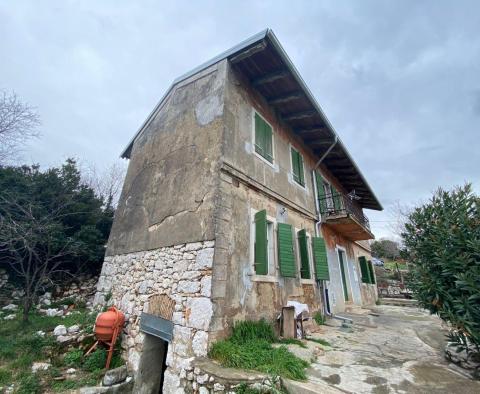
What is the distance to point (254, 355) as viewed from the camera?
11.8ft

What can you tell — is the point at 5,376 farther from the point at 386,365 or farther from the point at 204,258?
the point at 386,365

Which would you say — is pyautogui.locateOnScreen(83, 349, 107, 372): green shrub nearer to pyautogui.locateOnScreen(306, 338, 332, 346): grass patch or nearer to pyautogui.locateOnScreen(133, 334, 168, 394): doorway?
pyautogui.locateOnScreen(133, 334, 168, 394): doorway

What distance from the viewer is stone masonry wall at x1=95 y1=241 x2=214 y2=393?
3.94m

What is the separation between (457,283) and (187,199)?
4.79 meters

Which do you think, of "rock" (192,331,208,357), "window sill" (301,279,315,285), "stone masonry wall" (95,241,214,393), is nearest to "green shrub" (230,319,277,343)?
"rock" (192,331,208,357)

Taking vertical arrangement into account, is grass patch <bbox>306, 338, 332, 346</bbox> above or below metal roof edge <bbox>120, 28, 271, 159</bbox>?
below

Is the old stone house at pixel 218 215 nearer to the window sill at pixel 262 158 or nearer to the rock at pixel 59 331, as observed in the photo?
the window sill at pixel 262 158

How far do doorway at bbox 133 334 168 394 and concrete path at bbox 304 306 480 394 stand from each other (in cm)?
344

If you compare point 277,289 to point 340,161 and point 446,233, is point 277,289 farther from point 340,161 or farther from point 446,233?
point 340,161

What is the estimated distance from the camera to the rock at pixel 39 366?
4.38 meters

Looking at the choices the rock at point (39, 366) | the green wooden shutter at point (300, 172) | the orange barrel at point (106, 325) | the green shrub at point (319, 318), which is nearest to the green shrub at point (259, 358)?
the orange barrel at point (106, 325)

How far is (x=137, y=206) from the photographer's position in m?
6.93

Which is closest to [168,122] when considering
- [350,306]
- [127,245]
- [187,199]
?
[187,199]

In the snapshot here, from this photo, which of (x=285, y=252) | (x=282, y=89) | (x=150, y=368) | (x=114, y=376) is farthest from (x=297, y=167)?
(x=114, y=376)
